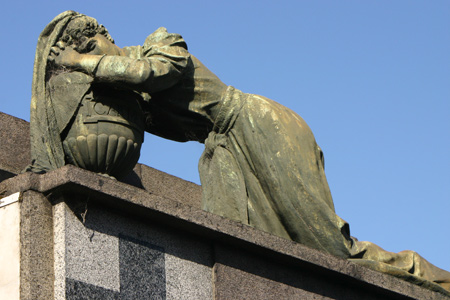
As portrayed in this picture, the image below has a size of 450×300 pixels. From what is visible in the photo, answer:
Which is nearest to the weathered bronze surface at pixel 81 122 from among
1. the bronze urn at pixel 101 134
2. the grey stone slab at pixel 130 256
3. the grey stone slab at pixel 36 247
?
the bronze urn at pixel 101 134

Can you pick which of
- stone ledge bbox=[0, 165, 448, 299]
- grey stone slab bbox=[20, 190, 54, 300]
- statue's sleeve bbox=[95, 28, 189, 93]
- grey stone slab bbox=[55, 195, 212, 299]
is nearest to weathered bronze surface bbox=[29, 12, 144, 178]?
statue's sleeve bbox=[95, 28, 189, 93]

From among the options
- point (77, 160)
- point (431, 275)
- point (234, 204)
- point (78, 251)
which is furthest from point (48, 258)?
point (431, 275)

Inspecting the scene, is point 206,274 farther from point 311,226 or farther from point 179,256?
point 311,226

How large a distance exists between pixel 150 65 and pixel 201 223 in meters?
1.50

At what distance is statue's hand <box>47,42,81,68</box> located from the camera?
29.3 feet

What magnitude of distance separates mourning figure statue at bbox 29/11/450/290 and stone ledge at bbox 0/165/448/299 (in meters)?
0.29

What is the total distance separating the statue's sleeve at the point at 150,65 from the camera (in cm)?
870

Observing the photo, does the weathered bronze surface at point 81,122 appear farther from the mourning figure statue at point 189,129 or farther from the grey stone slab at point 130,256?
the grey stone slab at point 130,256

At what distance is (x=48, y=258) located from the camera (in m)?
7.21

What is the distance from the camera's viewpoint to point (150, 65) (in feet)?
29.1

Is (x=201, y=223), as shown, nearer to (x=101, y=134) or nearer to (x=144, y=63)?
(x=101, y=134)

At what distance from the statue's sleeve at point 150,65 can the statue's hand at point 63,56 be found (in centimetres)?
29

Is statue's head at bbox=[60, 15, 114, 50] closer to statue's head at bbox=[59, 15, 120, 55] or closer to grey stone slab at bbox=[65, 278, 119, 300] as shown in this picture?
statue's head at bbox=[59, 15, 120, 55]

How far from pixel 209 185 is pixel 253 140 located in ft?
1.65
